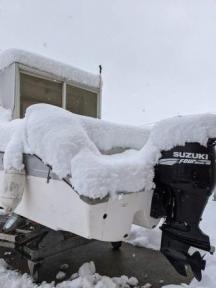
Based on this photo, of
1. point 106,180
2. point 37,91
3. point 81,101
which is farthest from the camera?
point 81,101

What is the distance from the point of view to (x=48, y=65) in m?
4.70

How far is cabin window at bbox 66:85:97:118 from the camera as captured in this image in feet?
16.7

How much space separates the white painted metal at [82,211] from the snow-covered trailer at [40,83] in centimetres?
191

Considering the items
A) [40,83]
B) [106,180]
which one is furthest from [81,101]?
[106,180]

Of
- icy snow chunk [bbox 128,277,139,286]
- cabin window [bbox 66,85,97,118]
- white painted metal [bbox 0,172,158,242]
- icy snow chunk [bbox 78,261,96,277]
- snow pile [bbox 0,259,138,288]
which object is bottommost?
icy snow chunk [bbox 128,277,139,286]

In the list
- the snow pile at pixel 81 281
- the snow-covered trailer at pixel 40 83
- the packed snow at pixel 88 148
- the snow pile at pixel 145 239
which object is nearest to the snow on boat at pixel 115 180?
the packed snow at pixel 88 148

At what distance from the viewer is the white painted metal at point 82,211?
2282 mm

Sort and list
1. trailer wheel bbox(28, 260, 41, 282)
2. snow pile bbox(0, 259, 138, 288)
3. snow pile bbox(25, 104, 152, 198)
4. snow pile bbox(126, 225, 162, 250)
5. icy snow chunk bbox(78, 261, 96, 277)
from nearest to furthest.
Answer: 1. snow pile bbox(25, 104, 152, 198)
2. snow pile bbox(0, 259, 138, 288)
3. trailer wheel bbox(28, 260, 41, 282)
4. icy snow chunk bbox(78, 261, 96, 277)
5. snow pile bbox(126, 225, 162, 250)

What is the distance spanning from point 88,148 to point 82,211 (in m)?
0.47

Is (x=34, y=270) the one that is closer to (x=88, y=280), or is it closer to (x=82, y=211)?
(x=88, y=280)

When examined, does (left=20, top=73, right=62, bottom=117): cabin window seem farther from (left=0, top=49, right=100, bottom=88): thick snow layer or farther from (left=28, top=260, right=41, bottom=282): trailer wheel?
(left=28, top=260, right=41, bottom=282): trailer wheel

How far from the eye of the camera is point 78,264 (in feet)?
11.1

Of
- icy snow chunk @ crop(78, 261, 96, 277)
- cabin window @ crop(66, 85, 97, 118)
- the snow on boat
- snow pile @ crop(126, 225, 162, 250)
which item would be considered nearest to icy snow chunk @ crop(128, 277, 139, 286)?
icy snow chunk @ crop(78, 261, 96, 277)

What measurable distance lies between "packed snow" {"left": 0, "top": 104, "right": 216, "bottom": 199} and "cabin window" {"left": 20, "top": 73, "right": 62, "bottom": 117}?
1748mm
